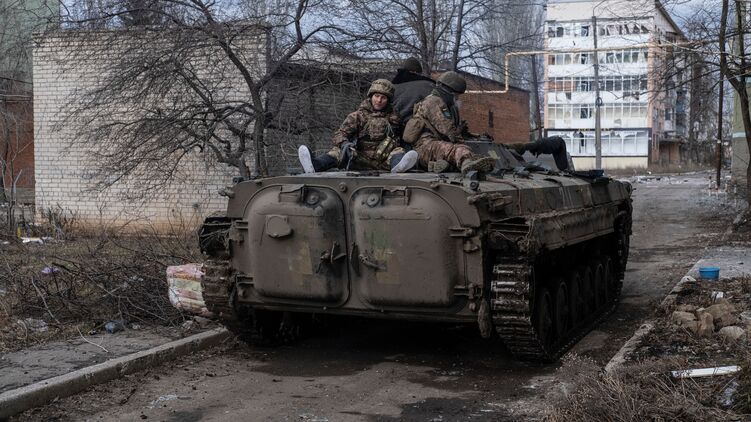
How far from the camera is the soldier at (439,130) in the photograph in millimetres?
8500

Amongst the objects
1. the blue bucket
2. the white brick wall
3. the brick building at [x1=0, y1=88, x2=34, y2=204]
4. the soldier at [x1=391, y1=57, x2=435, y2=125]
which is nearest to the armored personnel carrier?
the soldier at [x1=391, y1=57, x2=435, y2=125]

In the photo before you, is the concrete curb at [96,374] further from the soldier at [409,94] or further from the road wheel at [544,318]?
the road wheel at [544,318]

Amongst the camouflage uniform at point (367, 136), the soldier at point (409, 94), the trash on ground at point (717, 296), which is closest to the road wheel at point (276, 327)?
the camouflage uniform at point (367, 136)

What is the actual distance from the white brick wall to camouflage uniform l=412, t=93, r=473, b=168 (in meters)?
9.69

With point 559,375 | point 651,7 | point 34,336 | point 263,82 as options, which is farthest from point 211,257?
point 651,7

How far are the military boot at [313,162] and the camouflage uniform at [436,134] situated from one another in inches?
31.6

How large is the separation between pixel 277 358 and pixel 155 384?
1316 mm

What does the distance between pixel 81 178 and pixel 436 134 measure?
500 inches

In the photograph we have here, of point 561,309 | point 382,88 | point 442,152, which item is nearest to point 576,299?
point 561,309

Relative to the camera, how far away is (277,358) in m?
8.41

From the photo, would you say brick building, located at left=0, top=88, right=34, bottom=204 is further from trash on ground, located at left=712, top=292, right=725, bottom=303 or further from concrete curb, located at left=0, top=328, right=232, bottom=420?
trash on ground, located at left=712, top=292, right=725, bottom=303

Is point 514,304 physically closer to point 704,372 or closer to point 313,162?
point 704,372

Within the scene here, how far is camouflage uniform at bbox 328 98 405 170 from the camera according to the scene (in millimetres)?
9039

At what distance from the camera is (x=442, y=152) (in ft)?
28.2
